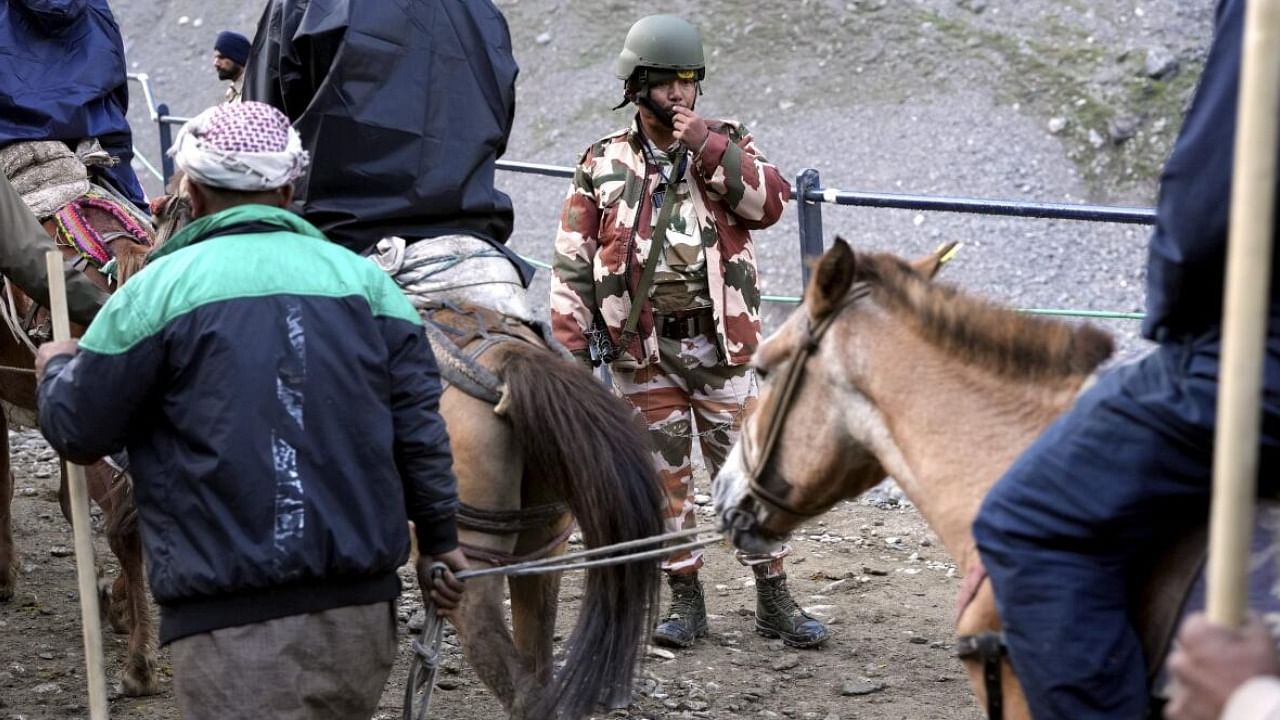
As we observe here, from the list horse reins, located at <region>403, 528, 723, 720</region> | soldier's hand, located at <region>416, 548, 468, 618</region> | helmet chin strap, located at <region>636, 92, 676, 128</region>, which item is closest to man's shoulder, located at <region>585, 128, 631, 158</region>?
helmet chin strap, located at <region>636, 92, 676, 128</region>

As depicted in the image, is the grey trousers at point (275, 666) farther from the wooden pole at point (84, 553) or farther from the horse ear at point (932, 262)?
the horse ear at point (932, 262)

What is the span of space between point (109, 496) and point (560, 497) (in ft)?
6.90

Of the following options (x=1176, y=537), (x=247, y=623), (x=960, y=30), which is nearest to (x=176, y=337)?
(x=247, y=623)

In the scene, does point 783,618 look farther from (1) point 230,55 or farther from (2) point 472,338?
(1) point 230,55

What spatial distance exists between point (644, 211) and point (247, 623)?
2922 millimetres

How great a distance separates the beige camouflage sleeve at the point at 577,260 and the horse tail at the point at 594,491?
140 centimetres

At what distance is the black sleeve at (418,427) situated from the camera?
128 inches

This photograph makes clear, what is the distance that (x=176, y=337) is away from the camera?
298cm

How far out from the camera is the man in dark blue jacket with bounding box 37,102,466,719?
9.82 ft

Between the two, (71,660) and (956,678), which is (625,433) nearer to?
(956,678)

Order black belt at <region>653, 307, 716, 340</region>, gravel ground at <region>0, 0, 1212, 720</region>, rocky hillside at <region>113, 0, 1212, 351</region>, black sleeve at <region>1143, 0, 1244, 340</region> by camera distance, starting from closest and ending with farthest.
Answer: black sleeve at <region>1143, 0, 1244, 340</region>
black belt at <region>653, 307, 716, 340</region>
gravel ground at <region>0, 0, 1212, 720</region>
rocky hillside at <region>113, 0, 1212, 351</region>

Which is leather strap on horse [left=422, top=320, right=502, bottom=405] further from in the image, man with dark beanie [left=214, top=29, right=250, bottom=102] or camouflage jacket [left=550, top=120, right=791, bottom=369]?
man with dark beanie [left=214, top=29, right=250, bottom=102]

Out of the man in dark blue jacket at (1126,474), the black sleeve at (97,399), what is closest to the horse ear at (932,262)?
the man in dark blue jacket at (1126,474)

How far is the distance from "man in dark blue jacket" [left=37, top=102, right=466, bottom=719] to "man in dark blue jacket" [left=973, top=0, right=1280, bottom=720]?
1319mm
